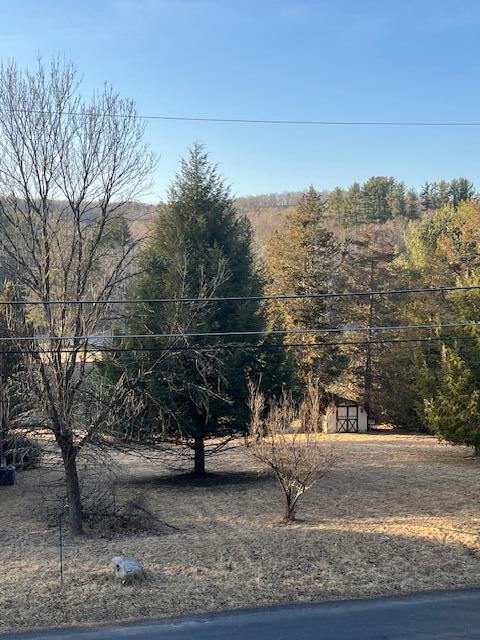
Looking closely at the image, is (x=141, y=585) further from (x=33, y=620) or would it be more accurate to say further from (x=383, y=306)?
(x=383, y=306)

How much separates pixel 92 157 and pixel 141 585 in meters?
8.27

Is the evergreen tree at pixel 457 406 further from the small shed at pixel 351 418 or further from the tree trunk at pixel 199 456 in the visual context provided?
the small shed at pixel 351 418

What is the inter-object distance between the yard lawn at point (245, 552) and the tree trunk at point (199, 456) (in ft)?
3.98

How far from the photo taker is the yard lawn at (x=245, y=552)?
9.72 m

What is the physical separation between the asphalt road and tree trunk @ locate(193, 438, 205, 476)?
9798 millimetres

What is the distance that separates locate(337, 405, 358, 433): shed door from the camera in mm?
37250

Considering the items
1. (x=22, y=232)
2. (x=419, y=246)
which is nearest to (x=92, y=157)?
(x=22, y=232)

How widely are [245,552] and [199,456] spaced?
8.16m

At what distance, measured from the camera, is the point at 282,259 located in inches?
1528

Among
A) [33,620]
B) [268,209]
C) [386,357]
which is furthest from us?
[268,209]

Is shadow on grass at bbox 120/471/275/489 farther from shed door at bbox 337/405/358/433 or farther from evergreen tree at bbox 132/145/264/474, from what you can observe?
shed door at bbox 337/405/358/433

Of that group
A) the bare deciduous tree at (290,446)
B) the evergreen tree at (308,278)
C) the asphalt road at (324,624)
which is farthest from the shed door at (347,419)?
the asphalt road at (324,624)

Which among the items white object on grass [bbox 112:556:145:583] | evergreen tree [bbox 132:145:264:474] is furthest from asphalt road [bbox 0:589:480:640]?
evergreen tree [bbox 132:145:264:474]

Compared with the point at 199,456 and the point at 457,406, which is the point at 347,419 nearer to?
the point at 457,406
